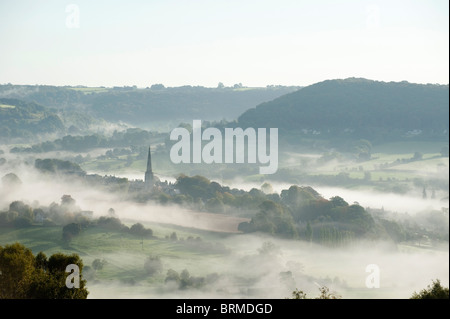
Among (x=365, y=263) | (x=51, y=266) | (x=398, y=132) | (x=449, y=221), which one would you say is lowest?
(x=365, y=263)

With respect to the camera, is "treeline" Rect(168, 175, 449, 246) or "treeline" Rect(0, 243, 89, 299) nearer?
"treeline" Rect(0, 243, 89, 299)

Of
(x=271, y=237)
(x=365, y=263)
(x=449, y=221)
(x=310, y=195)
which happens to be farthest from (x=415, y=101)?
(x=449, y=221)

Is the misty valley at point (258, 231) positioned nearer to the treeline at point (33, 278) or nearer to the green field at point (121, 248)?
the treeline at point (33, 278)

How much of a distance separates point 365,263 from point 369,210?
86.6ft

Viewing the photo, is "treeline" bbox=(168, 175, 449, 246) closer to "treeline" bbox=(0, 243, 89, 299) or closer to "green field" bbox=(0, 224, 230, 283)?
"green field" bbox=(0, 224, 230, 283)

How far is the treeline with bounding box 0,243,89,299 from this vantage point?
137ft

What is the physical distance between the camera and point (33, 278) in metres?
42.9

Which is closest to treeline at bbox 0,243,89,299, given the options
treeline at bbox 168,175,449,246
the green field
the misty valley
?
the misty valley

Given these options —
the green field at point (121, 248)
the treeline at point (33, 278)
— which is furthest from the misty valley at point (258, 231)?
the green field at point (121, 248)

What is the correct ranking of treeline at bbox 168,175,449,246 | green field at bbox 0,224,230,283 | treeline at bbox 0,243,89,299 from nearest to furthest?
treeline at bbox 0,243,89,299
green field at bbox 0,224,230,283
treeline at bbox 168,175,449,246

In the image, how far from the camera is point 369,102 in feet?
652

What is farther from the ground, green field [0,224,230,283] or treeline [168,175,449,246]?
treeline [168,175,449,246]

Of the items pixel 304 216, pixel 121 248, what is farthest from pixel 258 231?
pixel 121 248

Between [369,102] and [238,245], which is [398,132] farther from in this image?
[238,245]
